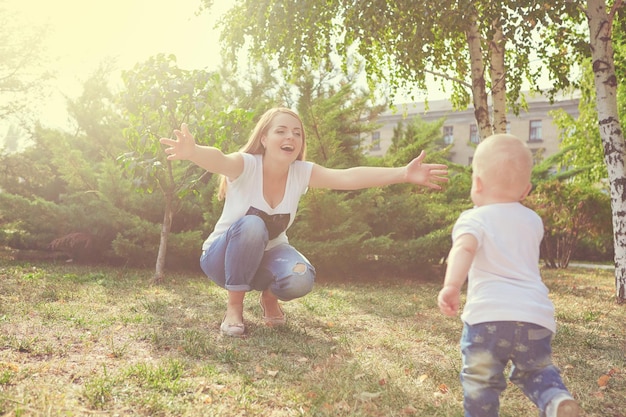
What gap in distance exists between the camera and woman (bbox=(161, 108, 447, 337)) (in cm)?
366

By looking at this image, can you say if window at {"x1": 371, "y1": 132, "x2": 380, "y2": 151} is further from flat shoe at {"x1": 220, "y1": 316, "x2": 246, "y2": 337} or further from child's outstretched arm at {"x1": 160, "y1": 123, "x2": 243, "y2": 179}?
flat shoe at {"x1": 220, "y1": 316, "x2": 246, "y2": 337}

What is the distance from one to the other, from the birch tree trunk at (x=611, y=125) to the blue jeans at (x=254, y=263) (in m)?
4.50

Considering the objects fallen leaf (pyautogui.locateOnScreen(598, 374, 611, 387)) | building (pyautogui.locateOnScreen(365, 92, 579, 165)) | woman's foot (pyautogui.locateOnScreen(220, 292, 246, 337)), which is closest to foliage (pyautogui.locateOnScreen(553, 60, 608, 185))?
fallen leaf (pyautogui.locateOnScreen(598, 374, 611, 387))

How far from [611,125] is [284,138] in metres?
4.80

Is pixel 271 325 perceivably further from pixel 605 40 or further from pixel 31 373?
pixel 605 40

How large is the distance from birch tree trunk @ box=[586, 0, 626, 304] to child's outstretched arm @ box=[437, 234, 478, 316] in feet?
17.7

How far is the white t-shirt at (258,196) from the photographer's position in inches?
147

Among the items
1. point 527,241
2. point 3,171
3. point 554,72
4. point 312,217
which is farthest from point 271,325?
point 3,171

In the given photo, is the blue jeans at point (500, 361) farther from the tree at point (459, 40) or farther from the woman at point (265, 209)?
the tree at point (459, 40)

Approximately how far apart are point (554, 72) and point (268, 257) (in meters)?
6.89

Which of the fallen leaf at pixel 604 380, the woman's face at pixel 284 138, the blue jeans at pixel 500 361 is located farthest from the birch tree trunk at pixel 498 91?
the blue jeans at pixel 500 361

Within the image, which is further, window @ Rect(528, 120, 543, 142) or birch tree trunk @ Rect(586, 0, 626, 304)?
window @ Rect(528, 120, 543, 142)

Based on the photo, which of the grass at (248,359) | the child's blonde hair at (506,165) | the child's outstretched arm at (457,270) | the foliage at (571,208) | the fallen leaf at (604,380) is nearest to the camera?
the child's outstretched arm at (457,270)

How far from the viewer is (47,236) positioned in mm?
8828
